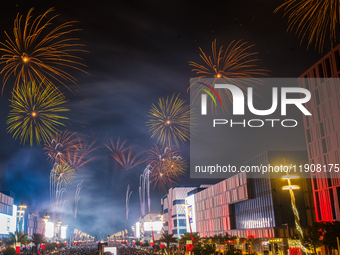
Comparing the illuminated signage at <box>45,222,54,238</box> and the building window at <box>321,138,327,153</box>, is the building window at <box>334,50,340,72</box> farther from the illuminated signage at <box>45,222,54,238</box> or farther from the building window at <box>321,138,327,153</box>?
the illuminated signage at <box>45,222,54,238</box>

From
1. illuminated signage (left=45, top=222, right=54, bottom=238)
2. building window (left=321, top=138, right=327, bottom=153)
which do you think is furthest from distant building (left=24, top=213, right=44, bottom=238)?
building window (left=321, top=138, right=327, bottom=153)

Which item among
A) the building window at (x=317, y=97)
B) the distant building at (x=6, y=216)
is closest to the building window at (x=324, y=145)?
the building window at (x=317, y=97)

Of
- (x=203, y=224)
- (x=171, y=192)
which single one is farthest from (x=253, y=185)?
(x=171, y=192)

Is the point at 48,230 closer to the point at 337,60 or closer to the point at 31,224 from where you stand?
the point at 31,224

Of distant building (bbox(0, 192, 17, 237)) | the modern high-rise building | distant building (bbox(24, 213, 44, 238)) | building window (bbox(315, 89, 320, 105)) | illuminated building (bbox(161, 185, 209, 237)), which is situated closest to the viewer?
the modern high-rise building

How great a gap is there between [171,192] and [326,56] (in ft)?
Result: 372

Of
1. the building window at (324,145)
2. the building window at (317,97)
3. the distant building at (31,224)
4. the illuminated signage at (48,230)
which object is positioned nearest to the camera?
the building window at (324,145)

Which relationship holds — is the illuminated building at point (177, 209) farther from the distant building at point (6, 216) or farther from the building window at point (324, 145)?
the building window at point (324, 145)

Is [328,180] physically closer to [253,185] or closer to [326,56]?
[326,56]

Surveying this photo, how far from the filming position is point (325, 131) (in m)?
54.4

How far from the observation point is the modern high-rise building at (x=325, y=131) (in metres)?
51.5

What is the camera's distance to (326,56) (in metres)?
53.8

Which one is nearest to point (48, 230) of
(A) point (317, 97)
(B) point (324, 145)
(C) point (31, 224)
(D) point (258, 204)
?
(C) point (31, 224)

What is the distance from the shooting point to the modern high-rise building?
5150 centimetres
